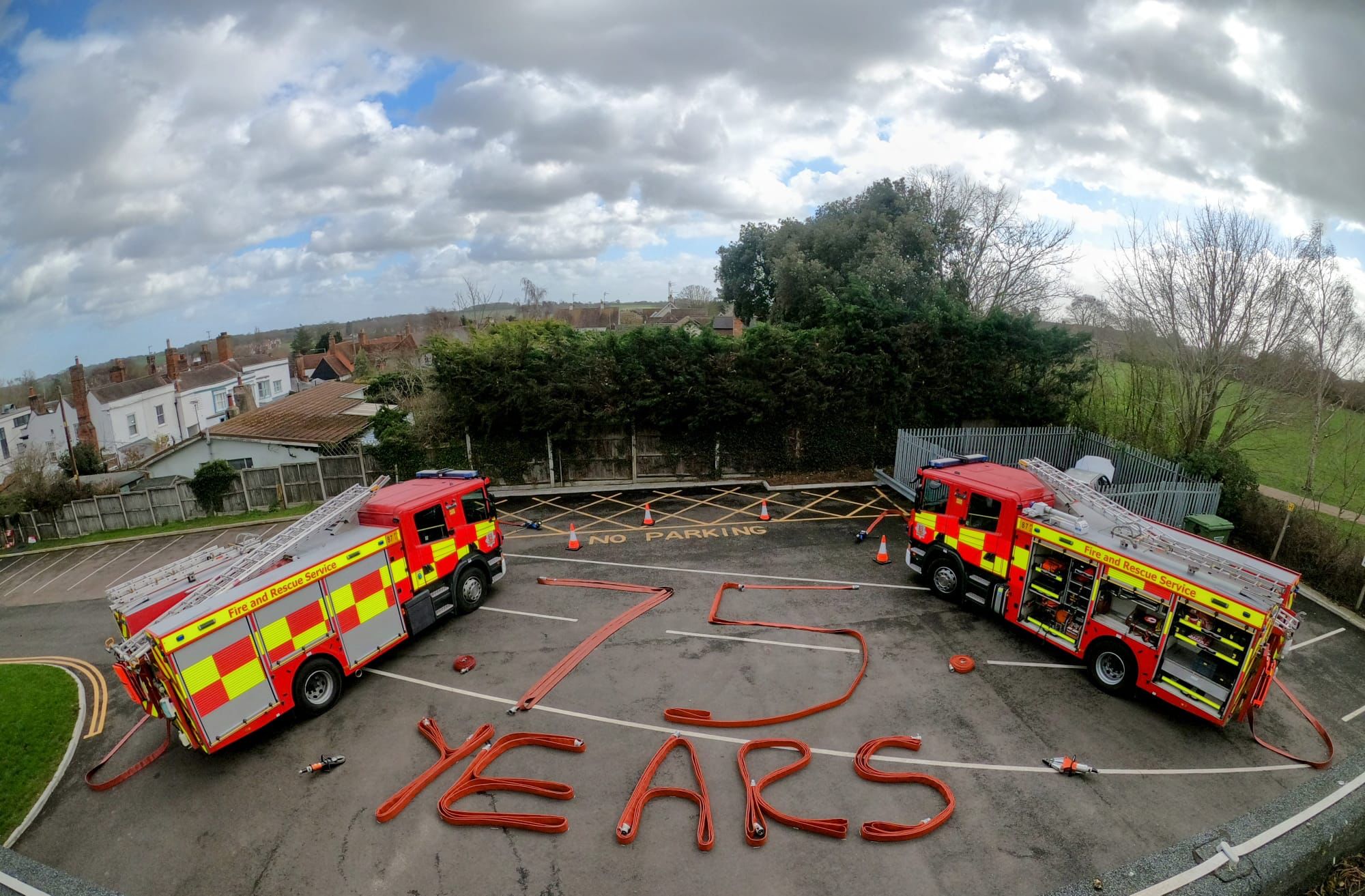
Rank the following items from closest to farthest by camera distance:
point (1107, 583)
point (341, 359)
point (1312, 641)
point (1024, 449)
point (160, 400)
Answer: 1. point (1107, 583)
2. point (1312, 641)
3. point (1024, 449)
4. point (160, 400)
5. point (341, 359)

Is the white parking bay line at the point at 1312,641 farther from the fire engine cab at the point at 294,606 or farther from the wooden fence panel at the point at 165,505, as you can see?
the wooden fence panel at the point at 165,505

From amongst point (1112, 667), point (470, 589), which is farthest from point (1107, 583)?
point (470, 589)

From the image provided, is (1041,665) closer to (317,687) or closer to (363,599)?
(363,599)

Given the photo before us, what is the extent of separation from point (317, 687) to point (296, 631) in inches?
45.6

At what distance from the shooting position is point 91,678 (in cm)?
1201

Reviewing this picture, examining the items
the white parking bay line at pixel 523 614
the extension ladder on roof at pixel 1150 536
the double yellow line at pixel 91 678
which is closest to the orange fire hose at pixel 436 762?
the white parking bay line at pixel 523 614

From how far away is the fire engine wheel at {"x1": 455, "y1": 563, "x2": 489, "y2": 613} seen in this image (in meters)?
12.8

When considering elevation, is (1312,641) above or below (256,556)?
below

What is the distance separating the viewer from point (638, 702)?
33.2 feet

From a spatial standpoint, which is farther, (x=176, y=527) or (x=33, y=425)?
(x=33, y=425)

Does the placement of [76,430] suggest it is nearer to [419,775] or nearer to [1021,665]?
[419,775]

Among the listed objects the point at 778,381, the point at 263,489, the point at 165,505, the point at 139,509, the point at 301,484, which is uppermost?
the point at 778,381

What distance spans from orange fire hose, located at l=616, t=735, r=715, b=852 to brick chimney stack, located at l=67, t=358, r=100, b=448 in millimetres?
40438

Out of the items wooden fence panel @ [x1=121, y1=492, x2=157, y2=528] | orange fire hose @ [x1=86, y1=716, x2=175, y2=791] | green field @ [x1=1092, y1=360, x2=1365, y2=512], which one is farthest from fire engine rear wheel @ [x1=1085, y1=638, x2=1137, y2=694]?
wooden fence panel @ [x1=121, y1=492, x2=157, y2=528]
